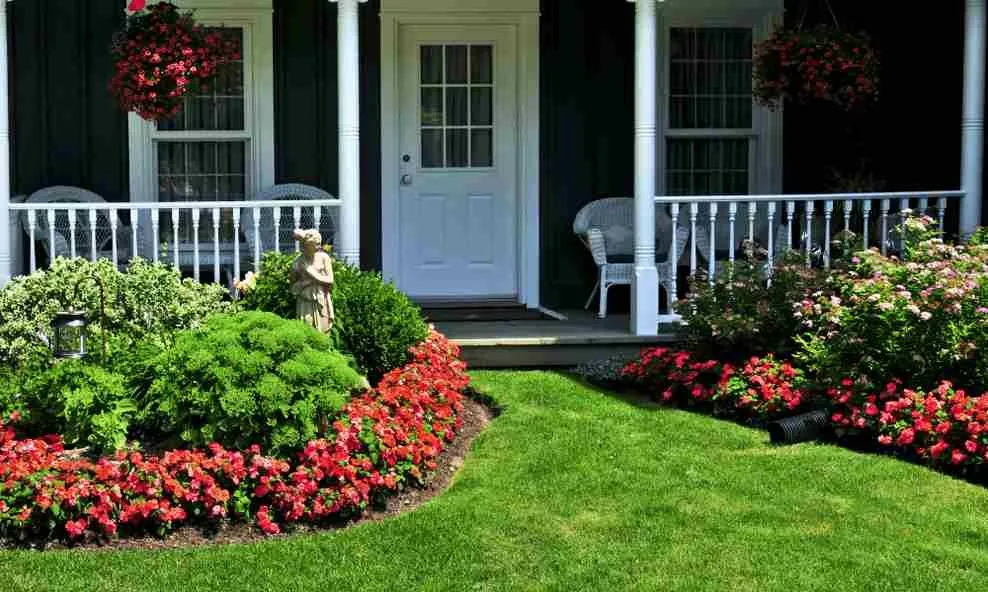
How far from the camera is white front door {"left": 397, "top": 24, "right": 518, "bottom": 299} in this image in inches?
409

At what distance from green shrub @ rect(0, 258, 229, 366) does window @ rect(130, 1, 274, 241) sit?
2.51 meters

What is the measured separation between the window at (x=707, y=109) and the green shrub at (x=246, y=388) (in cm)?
508

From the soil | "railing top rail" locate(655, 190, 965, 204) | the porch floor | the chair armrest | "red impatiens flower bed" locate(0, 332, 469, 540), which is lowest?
the soil

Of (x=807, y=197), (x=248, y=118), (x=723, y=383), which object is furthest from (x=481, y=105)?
(x=723, y=383)

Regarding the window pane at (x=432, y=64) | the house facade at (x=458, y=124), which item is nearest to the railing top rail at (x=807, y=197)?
the house facade at (x=458, y=124)

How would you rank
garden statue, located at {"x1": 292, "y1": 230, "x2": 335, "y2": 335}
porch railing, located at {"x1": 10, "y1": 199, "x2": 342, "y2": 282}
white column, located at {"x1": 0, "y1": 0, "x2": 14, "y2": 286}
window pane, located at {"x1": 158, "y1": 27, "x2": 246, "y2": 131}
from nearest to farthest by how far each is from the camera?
garden statue, located at {"x1": 292, "y1": 230, "x2": 335, "y2": 335}
white column, located at {"x1": 0, "y1": 0, "x2": 14, "y2": 286}
porch railing, located at {"x1": 10, "y1": 199, "x2": 342, "y2": 282}
window pane, located at {"x1": 158, "y1": 27, "x2": 246, "y2": 131}

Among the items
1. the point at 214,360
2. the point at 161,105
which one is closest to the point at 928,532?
the point at 214,360

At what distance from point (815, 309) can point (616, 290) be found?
10.4 feet

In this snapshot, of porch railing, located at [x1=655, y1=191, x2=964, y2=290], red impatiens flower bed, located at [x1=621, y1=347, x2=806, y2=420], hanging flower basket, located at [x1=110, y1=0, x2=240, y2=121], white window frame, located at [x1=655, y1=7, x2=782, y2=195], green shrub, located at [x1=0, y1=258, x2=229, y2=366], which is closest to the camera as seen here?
red impatiens flower bed, located at [x1=621, y1=347, x2=806, y2=420]

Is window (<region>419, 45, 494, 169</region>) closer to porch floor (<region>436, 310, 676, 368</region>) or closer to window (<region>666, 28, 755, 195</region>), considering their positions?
window (<region>666, 28, 755, 195</region>)

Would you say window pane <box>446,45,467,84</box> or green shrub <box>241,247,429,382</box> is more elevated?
window pane <box>446,45,467,84</box>

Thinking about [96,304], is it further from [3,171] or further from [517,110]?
[517,110]

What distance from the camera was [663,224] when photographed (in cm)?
1036

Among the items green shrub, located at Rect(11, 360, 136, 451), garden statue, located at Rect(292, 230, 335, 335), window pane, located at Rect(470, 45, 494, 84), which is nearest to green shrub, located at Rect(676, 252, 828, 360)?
garden statue, located at Rect(292, 230, 335, 335)
